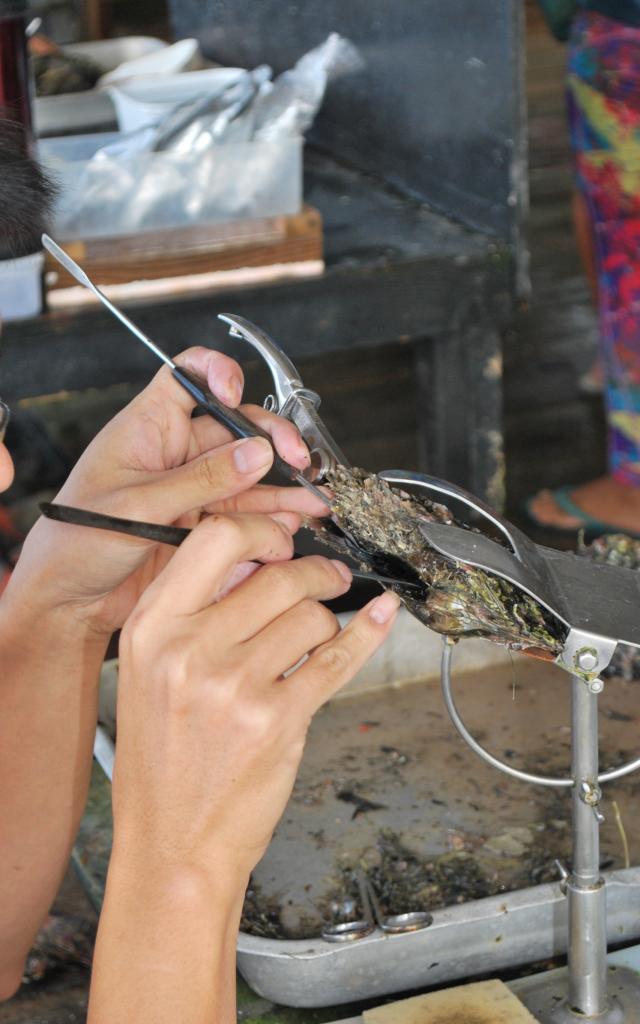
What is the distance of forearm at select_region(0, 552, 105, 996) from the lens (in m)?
1.14

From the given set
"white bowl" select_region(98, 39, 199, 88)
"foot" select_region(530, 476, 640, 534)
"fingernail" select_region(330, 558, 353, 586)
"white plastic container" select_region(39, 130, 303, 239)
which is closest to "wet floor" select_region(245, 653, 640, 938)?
"fingernail" select_region(330, 558, 353, 586)

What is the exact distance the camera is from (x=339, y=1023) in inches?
38.4

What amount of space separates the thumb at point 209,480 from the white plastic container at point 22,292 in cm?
108

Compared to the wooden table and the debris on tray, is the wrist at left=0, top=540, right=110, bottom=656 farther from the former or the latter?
the wooden table

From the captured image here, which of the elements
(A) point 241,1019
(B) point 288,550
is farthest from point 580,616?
(A) point 241,1019

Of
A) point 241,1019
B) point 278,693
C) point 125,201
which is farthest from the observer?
point 125,201

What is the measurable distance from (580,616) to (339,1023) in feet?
1.26

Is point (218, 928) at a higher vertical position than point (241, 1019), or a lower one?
higher

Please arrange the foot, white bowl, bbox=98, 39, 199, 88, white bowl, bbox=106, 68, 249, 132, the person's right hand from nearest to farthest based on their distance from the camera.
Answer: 1. the person's right hand
2. white bowl, bbox=106, 68, 249, 132
3. white bowl, bbox=98, 39, 199, 88
4. the foot

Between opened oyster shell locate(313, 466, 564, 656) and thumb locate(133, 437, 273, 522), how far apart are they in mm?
89

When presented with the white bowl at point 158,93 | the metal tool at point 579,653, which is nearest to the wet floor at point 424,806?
the metal tool at point 579,653

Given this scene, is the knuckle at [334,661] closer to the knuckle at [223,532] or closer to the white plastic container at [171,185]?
the knuckle at [223,532]

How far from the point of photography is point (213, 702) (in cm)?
77

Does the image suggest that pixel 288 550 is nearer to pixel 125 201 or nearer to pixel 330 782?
pixel 330 782
